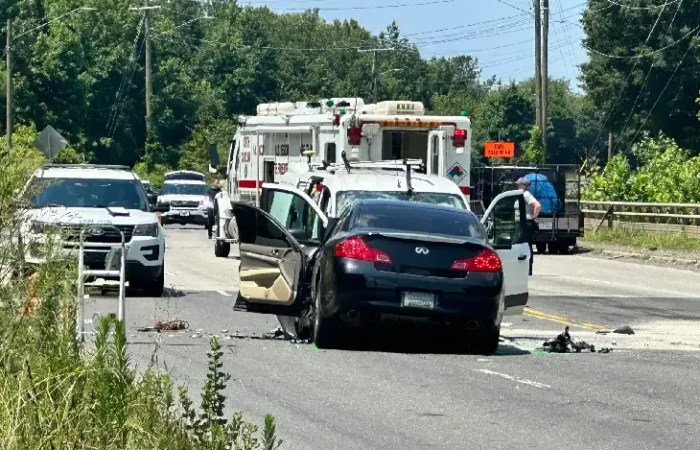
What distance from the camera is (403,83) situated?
5586 inches

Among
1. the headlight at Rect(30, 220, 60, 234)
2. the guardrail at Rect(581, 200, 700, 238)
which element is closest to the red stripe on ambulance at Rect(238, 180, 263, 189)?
the guardrail at Rect(581, 200, 700, 238)

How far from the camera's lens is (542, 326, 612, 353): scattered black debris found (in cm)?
1695

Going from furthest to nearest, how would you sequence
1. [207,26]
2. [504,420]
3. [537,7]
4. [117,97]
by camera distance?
[207,26] → [117,97] → [537,7] → [504,420]

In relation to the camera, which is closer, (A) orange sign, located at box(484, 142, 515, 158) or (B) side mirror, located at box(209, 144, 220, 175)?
(B) side mirror, located at box(209, 144, 220, 175)

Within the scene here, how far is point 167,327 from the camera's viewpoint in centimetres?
1800

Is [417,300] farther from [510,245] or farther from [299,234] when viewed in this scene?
[510,245]

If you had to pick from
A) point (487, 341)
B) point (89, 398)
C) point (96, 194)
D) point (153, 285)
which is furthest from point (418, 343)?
point (89, 398)

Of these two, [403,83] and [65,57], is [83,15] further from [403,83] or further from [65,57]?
[403,83]

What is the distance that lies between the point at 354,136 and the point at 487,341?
1307 cm

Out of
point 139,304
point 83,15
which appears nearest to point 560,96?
point 83,15

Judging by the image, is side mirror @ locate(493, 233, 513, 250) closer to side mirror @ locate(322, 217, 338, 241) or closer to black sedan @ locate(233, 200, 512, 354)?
black sedan @ locate(233, 200, 512, 354)

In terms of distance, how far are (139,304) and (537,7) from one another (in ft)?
108

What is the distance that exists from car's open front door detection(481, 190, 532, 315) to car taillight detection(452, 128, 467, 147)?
442 inches

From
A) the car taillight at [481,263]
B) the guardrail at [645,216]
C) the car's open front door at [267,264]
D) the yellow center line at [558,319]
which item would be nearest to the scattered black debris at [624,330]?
the yellow center line at [558,319]
